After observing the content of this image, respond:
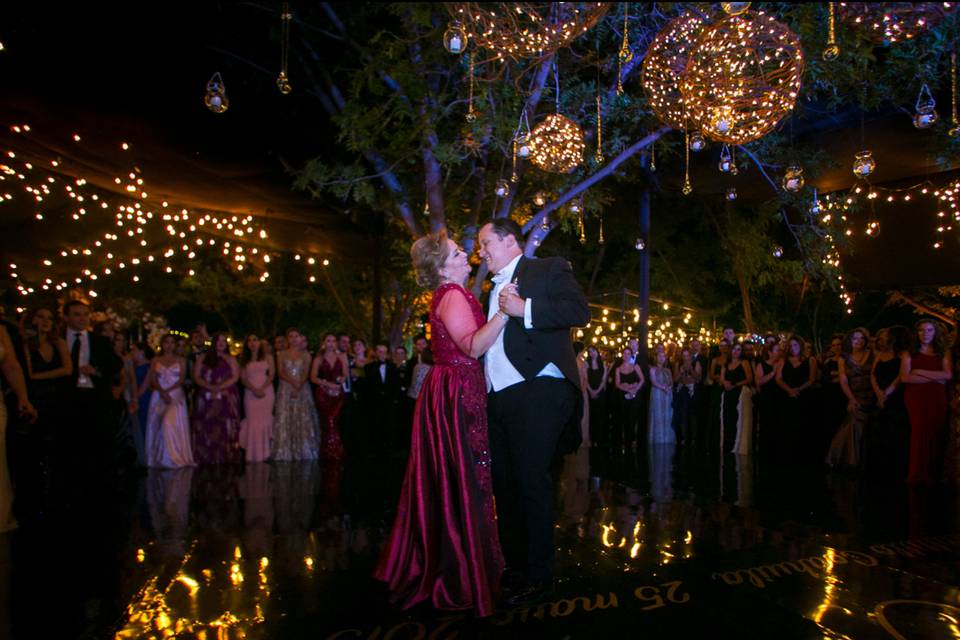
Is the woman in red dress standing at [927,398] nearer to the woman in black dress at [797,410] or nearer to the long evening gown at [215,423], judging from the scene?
the woman in black dress at [797,410]

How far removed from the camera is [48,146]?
590 centimetres

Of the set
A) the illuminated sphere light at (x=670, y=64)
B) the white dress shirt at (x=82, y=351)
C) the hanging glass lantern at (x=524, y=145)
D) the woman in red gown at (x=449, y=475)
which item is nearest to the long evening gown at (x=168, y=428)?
the white dress shirt at (x=82, y=351)

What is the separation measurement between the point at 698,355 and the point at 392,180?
6.01m

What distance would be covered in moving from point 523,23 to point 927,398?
5855 millimetres

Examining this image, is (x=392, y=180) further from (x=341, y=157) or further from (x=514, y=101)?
(x=514, y=101)

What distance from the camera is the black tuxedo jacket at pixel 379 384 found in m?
9.86

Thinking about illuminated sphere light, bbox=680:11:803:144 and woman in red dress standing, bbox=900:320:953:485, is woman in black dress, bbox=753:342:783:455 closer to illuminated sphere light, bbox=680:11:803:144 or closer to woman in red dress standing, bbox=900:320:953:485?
woman in red dress standing, bbox=900:320:953:485

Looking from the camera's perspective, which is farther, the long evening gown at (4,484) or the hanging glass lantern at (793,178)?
the hanging glass lantern at (793,178)

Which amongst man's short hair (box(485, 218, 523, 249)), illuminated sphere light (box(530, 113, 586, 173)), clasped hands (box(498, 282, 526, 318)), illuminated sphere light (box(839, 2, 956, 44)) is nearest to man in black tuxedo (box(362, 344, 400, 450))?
illuminated sphere light (box(530, 113, 586, 173))

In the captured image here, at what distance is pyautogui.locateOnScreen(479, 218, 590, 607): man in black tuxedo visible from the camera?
317 cm

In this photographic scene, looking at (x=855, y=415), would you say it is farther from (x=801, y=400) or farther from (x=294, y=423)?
(x=294, y=423)

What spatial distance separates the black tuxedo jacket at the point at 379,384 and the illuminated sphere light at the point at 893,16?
314 inches

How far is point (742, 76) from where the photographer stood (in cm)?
404

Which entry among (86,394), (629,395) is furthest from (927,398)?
(86,394)
